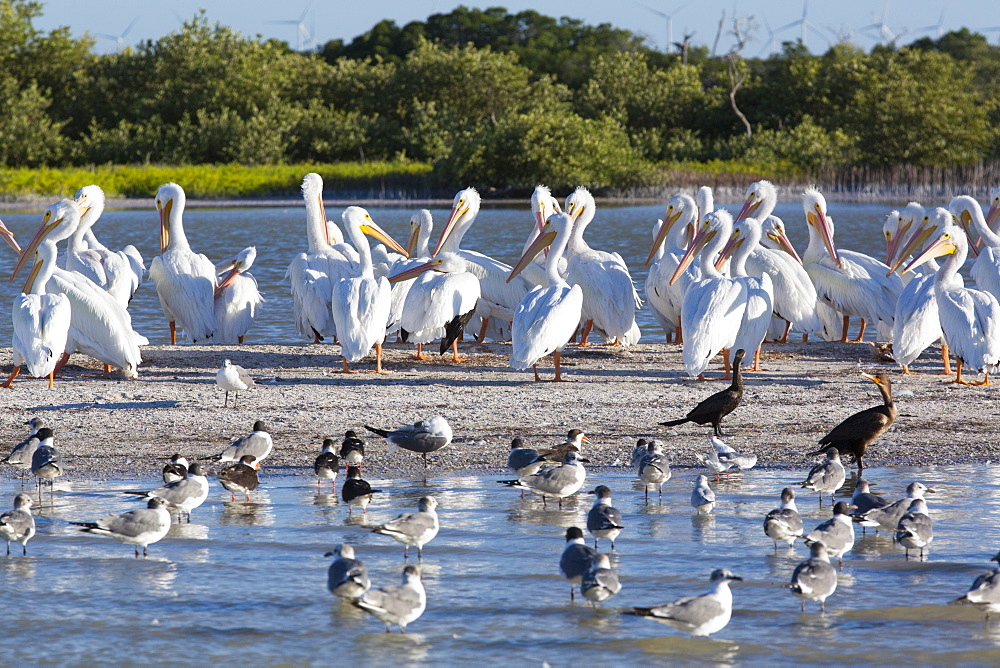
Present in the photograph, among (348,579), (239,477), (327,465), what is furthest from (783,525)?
(239,477)

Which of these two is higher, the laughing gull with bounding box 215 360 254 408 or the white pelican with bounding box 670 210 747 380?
the white pelican with bounding box 670 210 747 380

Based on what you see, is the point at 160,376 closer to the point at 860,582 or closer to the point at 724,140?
the point at 860,582

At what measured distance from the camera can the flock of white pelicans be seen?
29.9 feet

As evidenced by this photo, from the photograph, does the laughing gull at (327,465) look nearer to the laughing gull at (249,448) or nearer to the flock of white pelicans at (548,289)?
the laughing gull at (249,448)

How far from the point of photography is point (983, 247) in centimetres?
Answer: 1093

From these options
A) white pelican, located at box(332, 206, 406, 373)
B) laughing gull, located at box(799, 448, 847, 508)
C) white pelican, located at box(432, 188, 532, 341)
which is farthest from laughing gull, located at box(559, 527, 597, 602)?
white pelican, located at box(432, 188, 532, 341)

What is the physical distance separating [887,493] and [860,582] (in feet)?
4.15

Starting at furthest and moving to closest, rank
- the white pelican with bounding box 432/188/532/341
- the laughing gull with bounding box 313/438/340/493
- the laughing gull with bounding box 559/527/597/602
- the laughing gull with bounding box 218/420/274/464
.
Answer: the white pelican with bounding box 432/188/532/341 < the laughing gull with bounding box 218/420/274/464 < the laughing gull with bounding box 313/438/340/493 < the laughing gull with bounding box 559/527/597/602

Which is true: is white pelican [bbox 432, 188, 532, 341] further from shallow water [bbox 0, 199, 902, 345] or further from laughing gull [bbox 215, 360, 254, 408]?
laughing gull [bbox 215, 360, 254, 408]

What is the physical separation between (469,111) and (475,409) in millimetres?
45779

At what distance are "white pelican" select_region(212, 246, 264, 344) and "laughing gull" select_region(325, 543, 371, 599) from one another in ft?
23.8

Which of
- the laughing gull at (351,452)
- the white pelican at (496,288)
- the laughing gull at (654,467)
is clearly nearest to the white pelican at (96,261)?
the white pelican at (496,288)

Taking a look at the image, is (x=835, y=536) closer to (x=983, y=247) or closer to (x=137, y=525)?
(x=137, y=525)

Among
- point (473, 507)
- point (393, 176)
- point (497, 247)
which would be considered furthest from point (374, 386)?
point (393, 176)
